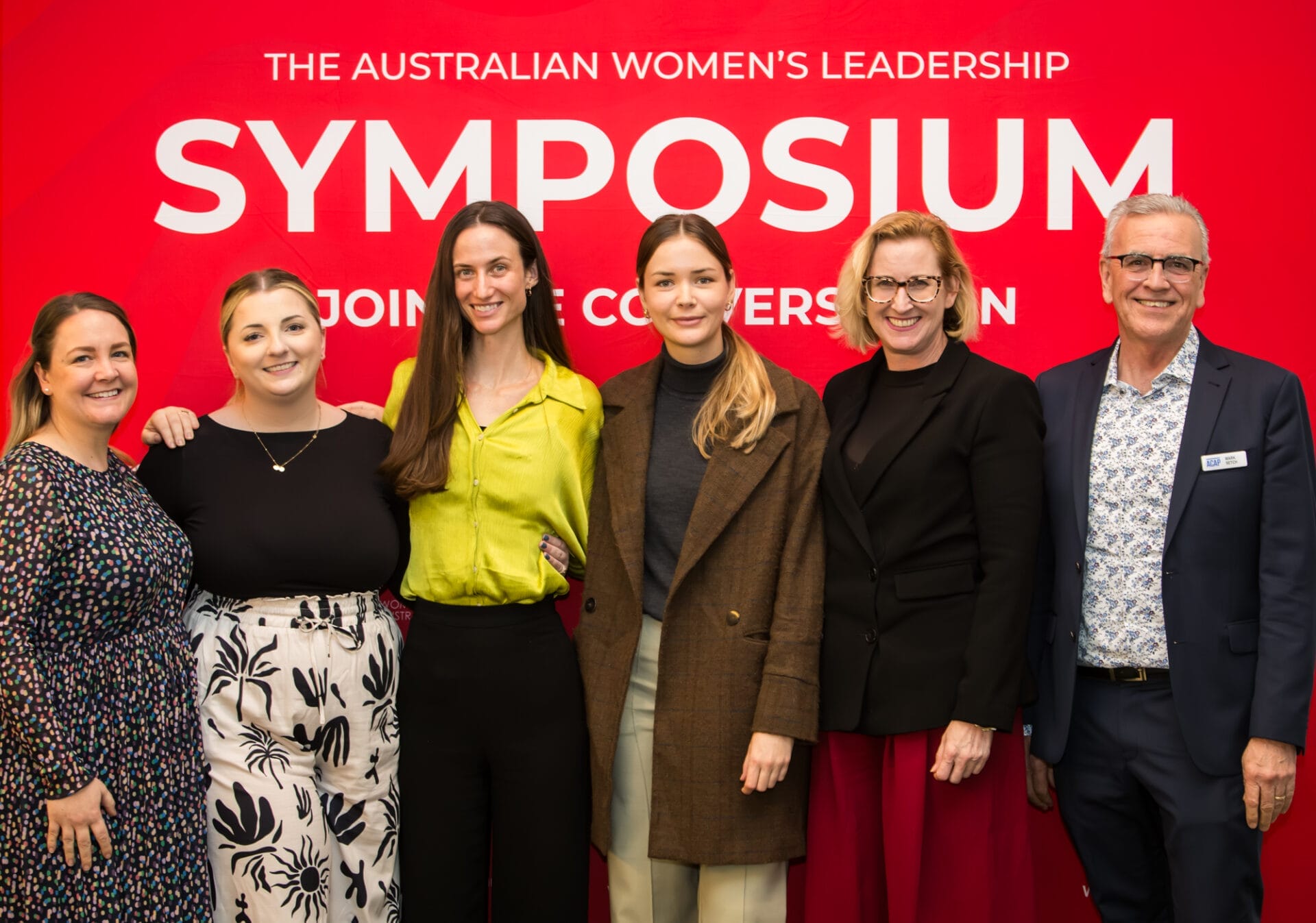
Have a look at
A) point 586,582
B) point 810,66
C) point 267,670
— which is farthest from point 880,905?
point 810,66

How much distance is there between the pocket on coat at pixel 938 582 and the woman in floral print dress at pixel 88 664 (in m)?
1.77

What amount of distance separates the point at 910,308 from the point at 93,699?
2.14 m

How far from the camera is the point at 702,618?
263 cm

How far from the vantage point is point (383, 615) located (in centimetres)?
282

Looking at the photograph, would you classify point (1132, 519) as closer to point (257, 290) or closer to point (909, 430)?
point (909, 430)

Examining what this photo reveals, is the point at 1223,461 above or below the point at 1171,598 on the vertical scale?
above

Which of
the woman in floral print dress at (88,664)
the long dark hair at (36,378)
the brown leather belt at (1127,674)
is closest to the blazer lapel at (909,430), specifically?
the brown leather belt at (1127,674)

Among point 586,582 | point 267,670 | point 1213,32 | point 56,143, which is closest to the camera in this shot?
point 267,670

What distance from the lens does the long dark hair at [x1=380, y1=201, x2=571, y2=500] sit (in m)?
2.78

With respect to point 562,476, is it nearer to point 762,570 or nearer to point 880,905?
point 762,570

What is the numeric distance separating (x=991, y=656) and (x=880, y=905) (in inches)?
29.0

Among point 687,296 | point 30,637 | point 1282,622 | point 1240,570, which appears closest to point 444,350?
point 687,296

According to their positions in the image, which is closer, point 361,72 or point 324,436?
point 324,436

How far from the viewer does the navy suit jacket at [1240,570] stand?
2.47 meters
